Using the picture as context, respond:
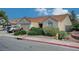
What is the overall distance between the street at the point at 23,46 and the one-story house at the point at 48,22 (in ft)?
1.54

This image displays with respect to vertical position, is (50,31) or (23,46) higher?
(50,31)

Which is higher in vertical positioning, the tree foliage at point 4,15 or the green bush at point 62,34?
the tree foliage at point 4,15

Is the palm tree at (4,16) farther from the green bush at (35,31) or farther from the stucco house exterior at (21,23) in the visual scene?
the green bush at (35,31)

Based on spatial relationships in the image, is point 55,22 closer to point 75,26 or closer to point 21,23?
point 75,26

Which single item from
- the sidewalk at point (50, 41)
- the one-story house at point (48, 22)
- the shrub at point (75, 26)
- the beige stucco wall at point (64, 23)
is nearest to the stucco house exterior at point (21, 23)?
the one-story house at point (48, 22)

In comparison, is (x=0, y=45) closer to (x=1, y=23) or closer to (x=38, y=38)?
(x=1, y=23)

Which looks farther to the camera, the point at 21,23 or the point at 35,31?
the point at 21,23

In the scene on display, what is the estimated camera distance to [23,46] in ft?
22.4

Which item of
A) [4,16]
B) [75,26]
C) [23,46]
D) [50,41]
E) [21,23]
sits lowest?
[23,46]

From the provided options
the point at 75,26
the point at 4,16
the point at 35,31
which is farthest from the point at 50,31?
the point at 4,16

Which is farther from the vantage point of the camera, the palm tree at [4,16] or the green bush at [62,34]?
the green bush at [62,34]

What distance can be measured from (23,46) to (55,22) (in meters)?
1.11

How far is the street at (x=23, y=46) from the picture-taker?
6707 millimetres

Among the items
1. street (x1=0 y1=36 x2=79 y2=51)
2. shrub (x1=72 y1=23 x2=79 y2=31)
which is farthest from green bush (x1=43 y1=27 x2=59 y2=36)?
shrub (x1=72 y1=23 x2=79 y2=31)
